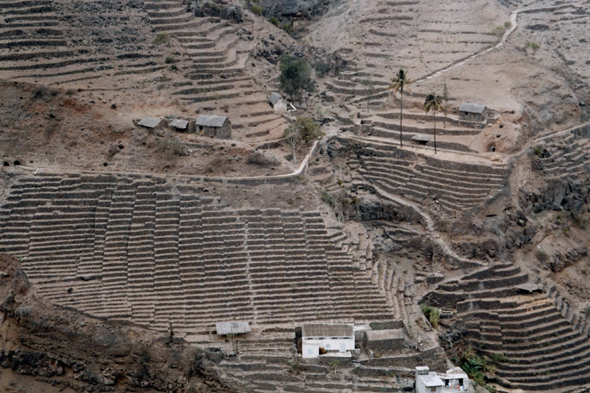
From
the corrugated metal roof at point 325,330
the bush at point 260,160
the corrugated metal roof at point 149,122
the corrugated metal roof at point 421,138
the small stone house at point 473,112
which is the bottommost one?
the corrugated metal roof at point 325,330

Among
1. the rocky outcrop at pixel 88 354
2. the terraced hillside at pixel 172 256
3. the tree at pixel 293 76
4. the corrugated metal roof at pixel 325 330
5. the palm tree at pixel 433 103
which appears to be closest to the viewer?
the rocky outcrop at pixel 88 354

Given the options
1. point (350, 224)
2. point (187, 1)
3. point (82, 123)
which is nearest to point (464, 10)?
point (187, 1)

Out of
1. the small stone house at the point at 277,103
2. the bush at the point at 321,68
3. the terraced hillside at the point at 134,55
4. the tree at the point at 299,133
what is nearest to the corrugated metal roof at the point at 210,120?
the terraced hillside at the point at 134,55

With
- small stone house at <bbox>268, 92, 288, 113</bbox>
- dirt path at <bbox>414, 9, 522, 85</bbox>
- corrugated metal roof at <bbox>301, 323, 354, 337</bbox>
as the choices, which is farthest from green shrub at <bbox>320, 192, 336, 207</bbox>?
dirt path at <bbox>414, 9, 522, 85</bbox>

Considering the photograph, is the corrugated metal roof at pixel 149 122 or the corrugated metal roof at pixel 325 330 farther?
the corrugated metal roof at pixel 149 122

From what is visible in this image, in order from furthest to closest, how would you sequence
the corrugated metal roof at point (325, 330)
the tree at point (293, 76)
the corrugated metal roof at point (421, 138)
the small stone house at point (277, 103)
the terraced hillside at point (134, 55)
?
the tree at point (293, 76)
the small stone house at point (277, 103)
the terraced hillside at point (134, 55)
the corrugated metal roof at point (421, 138)
the corrugated metal roof at point (325, 330)

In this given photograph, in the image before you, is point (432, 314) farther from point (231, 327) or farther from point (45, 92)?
point (45, 92)

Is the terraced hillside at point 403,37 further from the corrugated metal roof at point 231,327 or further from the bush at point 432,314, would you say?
the corrugated metal roof at point 231,327
